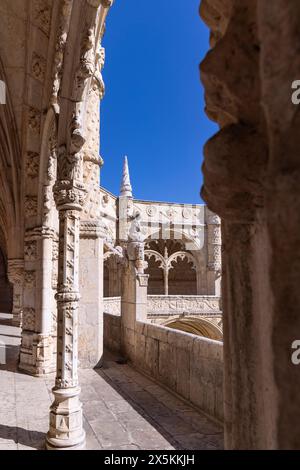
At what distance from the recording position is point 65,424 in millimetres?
3277

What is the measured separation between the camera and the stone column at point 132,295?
7.00m

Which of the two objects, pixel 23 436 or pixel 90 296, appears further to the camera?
pixel 90 296

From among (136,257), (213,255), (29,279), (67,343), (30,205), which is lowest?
(67,343)

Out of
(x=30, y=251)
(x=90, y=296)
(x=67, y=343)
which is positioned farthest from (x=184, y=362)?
(x=30, y=251)

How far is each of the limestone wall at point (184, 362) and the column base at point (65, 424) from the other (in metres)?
1.51

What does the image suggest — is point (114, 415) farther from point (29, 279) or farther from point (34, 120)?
point (34, 120)

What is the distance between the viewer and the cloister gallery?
2.04 feet

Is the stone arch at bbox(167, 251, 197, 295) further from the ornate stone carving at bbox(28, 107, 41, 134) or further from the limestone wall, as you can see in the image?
the ornate stone carving at bbox(28, 107, 41, 134)

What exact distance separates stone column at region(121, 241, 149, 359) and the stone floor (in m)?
1.12

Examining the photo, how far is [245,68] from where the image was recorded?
0.70 m

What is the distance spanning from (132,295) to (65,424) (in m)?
4.06

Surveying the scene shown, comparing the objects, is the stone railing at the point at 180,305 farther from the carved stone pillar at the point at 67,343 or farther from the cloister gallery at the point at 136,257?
the carved stone pillar at the point at 67,343
